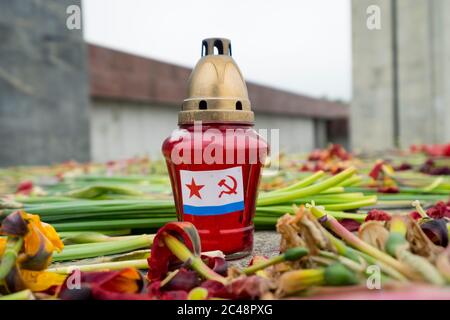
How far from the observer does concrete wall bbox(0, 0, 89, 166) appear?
488 cm

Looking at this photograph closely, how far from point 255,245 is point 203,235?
207mm

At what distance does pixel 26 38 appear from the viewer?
5.07m

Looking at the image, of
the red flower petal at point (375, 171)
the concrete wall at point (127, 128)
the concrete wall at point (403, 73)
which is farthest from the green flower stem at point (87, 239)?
the concrete wall at point (127, 128)

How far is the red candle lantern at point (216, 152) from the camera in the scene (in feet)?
2.79

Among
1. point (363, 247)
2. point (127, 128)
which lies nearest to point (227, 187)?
point (363, 247)

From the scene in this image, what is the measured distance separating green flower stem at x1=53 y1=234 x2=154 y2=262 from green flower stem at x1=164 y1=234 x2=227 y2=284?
231mm

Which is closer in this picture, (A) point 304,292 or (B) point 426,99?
(A) point 304,292

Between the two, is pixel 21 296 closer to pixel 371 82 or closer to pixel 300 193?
pixel 300 193

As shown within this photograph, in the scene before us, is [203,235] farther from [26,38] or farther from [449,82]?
[449,82]

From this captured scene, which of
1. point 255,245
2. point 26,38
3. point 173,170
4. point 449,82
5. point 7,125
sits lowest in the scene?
point 255,245

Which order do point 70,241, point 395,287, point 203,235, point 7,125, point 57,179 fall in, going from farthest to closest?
point 7,125 → point 57,179 → point 70,241 → point 203,235 → point 395,287

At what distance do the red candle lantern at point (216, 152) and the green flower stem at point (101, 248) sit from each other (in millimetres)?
99
